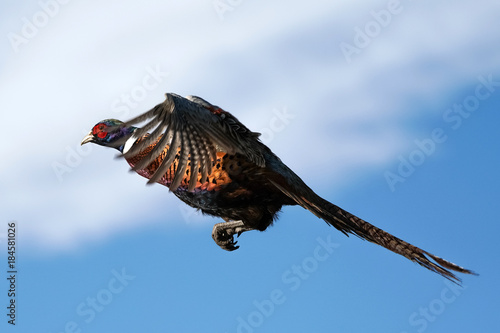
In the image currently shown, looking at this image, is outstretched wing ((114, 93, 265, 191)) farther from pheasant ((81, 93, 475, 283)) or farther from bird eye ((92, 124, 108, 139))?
bird eye ((92, 124, 108, 139))

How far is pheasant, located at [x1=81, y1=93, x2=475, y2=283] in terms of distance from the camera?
20.0 ft

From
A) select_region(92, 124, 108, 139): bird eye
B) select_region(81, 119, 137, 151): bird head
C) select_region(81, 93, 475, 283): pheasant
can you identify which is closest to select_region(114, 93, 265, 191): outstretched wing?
select_region(81, 93, 475, 283): pheasant

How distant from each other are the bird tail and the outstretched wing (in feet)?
2.08

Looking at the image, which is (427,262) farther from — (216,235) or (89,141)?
(89,141)

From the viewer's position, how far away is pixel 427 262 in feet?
20.3

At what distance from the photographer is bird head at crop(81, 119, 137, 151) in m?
7.24

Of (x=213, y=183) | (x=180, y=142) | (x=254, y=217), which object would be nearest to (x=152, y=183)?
(x=180, y=142)

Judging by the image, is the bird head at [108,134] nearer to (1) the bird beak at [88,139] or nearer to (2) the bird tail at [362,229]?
(1) the bird beak at [88,139]

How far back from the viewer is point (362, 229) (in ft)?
21.6

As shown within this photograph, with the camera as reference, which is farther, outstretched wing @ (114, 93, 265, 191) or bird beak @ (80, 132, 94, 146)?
bird beak @ (80, 132, 94, 146)

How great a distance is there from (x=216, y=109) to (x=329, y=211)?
53.6 inches

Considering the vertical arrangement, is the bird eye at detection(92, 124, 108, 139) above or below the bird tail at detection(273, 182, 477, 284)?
below

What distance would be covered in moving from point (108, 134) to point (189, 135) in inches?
56.0

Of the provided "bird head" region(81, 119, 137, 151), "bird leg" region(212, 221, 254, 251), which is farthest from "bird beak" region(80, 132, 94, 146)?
"bird leg" region(212, 221, 254, 251)
